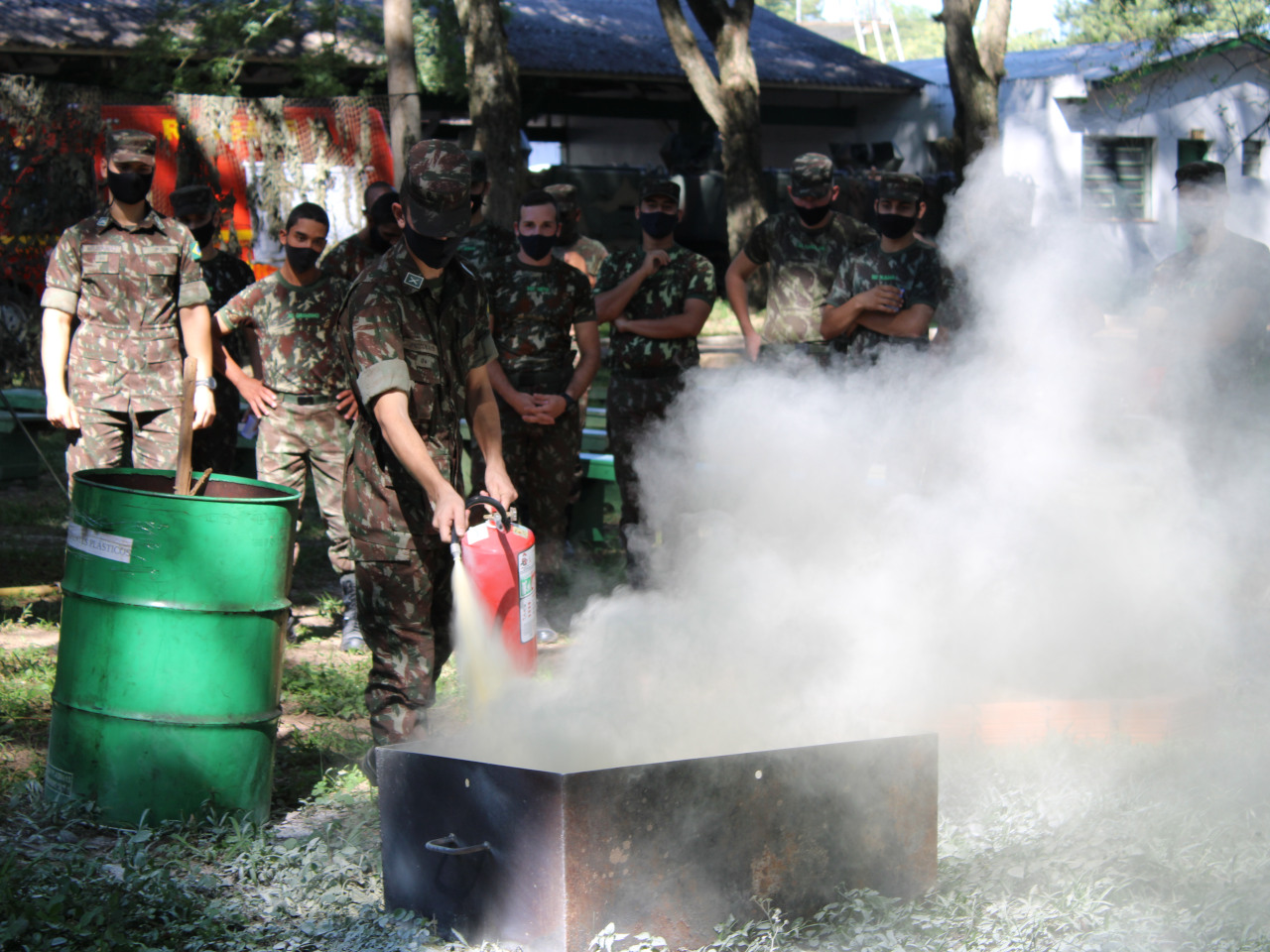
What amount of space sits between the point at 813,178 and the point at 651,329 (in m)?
1.08

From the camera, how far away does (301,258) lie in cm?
575

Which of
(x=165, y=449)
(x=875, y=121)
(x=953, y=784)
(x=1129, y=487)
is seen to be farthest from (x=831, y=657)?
(x=875, y=121)

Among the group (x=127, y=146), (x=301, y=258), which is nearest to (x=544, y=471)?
(x=301, y=258)

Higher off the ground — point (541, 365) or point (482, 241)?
point (482, 241)

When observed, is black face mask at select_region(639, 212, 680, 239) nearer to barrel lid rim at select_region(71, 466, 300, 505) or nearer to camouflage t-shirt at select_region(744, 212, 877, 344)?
camouflage t-shirt at select_region(744, 212, 877, 344)

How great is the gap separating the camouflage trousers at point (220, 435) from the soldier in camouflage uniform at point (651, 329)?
6.30 feet

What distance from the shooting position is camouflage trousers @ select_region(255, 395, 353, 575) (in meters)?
5.70

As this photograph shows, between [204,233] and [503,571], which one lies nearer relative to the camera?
[503,571]

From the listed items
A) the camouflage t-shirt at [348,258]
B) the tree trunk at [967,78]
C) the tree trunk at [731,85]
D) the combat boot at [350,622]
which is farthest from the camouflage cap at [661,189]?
the tree trunk at [731,85]

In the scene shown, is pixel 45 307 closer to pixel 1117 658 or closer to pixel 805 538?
pixel 805 538

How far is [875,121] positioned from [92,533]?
24.3 metres

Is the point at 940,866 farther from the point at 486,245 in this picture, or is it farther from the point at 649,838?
the point at 486,245

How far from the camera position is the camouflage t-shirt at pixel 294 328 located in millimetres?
5703

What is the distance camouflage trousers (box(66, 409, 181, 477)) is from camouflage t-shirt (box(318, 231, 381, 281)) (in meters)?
1.06
